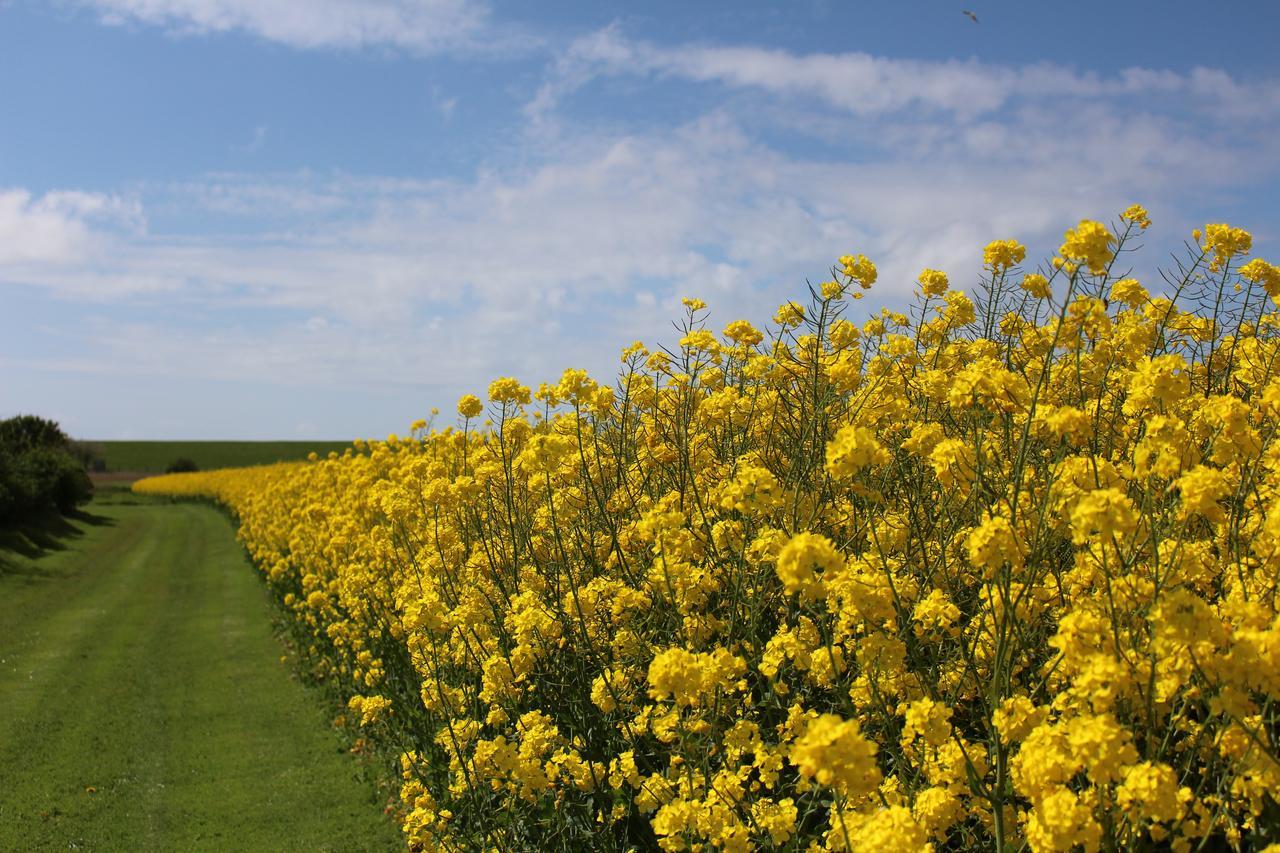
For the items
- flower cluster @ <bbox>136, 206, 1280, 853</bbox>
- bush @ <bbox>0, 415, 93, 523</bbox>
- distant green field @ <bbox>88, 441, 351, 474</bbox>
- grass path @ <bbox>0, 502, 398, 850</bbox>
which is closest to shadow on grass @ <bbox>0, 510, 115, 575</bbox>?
bush @ <bbox>0, 415, 93, 523</bbox>

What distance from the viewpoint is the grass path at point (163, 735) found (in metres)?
8.99

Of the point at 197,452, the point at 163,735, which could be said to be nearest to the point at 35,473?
the point at 163,735

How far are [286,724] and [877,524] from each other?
9578 millimetres

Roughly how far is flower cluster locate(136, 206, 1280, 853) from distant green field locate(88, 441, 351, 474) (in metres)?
90.1

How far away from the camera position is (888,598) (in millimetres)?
3883

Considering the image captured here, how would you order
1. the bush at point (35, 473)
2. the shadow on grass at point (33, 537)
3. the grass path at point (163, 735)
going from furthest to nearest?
the bush at point (35, 473), the shadow on grass at point (33, 537), the grass path at point (163, 735)

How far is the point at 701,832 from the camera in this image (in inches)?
147

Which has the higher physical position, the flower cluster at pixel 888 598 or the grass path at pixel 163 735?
the flower cluster at pixel 888 598

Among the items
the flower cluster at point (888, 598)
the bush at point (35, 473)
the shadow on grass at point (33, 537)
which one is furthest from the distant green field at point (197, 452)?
the flower cluster at point (888, 598)

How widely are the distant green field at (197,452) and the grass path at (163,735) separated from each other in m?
76.0

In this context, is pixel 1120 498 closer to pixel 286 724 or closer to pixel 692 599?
pixel 692 599

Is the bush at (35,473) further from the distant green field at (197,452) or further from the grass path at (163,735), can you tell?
the distant green field at (197,452)

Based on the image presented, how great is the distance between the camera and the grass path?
354 inches

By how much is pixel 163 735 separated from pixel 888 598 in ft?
35.4
